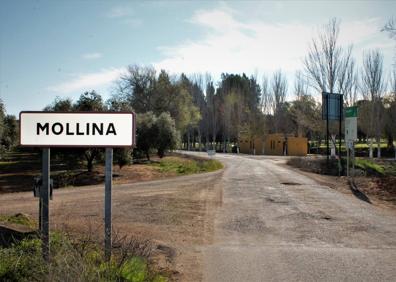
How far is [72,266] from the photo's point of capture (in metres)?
4.70

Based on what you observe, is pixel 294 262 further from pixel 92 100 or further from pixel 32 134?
pixel 92 100

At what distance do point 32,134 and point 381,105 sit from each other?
55224 millimetres

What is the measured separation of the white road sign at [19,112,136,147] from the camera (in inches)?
201

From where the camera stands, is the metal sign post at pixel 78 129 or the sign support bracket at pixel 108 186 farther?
the sign support bracket at pixel 108 186

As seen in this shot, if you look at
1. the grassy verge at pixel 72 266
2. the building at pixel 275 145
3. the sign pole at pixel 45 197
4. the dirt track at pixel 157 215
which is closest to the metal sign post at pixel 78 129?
the sign pole at pixel 45 197

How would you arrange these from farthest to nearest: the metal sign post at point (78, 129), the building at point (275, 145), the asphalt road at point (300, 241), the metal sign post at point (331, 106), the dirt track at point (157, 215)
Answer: the building at point (275, 145), the metal sign post at point (331, 106), the dirt track at point (157, 215), the asphalt road at point (300, 241), the metal sign post at point (78, 129)

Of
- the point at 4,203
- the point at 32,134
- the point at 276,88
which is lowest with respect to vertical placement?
the point at 4,203

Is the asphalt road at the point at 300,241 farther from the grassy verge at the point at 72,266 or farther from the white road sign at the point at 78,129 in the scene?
the white road sign at the point at 78,129

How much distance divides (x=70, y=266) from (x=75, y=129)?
4.64ft

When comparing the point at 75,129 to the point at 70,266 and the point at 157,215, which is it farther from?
the point at 157,215

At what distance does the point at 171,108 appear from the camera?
65438 millimetres

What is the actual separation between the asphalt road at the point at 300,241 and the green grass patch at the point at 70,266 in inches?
54.6

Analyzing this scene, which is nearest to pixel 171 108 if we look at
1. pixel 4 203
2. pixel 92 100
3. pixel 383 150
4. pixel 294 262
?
pixel 383 150

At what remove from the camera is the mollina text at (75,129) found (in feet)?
16.8
